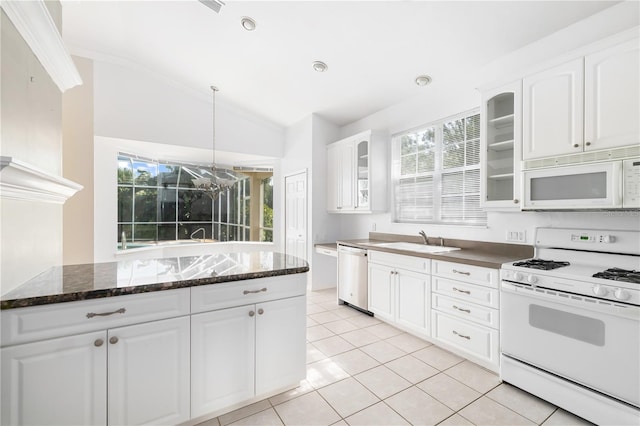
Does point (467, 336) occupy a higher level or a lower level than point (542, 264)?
lower

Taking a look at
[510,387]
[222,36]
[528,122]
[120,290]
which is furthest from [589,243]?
[222,36]

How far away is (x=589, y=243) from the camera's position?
217 centimetres

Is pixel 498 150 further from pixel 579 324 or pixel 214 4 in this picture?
pixel 214 4

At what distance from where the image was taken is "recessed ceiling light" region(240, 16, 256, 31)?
9.08ft

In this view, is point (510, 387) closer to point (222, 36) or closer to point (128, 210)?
point (222, 36)

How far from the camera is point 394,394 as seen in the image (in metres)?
2.06

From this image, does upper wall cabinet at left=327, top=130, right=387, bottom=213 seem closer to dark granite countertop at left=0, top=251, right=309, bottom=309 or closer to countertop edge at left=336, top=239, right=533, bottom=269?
countertop edge at left=336, top=239, right=533, bottom=269

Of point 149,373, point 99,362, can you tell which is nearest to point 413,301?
point 149,373

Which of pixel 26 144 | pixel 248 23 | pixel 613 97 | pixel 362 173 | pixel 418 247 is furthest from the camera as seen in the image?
pixel 362 173

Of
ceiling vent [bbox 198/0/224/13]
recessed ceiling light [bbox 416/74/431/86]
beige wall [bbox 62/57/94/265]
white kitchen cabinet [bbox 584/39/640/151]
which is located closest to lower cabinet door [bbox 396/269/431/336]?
white kitchen cabinet [bbox 584/39/640/151]

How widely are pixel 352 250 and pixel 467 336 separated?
167 centimetres

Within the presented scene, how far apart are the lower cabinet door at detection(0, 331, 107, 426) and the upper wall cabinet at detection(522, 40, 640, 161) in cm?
320

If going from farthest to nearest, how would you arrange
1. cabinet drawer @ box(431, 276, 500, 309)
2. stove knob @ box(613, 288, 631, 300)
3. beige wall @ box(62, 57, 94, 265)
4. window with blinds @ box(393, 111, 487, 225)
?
1. beige wall @ box(62, 57, 94, 265)
2. window with blinds @ box(393, 111, 487, 225)
3. cabinet drawer @ box(431, 276, 500, 309)
4. stove knob @ box(613, 288, 631, 300)

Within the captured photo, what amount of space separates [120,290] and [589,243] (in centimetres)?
319
